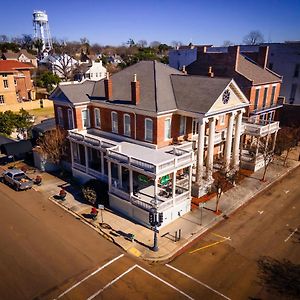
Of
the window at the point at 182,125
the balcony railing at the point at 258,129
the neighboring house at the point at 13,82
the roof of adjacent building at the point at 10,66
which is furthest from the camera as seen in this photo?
the roof of adjacent building at the point at 10,66

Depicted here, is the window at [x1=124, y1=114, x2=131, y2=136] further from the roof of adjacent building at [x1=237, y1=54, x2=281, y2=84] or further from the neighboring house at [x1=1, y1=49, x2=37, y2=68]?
the neighboring house at [x1=1, y1=49, x2=37, y2=68]

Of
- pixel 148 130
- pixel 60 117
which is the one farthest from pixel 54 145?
pixel 148 130

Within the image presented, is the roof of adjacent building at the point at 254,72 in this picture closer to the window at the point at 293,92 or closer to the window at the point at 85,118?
the window at the point at 293,92

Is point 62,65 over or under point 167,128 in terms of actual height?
over

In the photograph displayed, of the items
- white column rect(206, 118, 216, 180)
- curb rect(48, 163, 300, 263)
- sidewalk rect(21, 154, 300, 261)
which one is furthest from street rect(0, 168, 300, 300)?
white column rect(206, 118, 216, 180)

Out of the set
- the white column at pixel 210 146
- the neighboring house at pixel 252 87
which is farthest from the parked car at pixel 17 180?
the neighboring house at pixel 252 87

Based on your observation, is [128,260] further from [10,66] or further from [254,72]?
[10,66]
